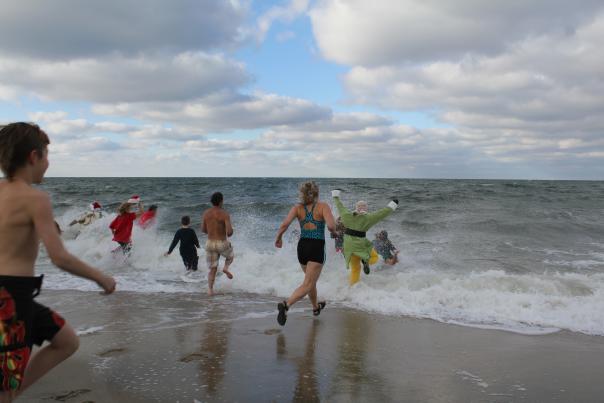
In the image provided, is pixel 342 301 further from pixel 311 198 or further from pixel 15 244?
pixel 15 244

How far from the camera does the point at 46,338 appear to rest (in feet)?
8.18

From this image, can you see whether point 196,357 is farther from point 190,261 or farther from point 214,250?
point 190,261

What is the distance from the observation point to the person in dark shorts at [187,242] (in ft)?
31.3

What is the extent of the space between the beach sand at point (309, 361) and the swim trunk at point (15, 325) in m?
1.39

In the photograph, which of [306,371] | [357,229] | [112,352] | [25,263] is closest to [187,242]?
[357,229]

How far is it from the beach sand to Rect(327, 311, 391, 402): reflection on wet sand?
0.04 ft

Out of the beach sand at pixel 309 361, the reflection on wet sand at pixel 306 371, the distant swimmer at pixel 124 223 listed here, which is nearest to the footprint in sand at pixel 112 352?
the beach sand at pixel 309 361

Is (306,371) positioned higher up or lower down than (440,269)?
higher up

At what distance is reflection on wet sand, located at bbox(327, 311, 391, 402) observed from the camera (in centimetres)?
365

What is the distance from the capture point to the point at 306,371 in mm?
4137

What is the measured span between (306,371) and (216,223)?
14.5 feet

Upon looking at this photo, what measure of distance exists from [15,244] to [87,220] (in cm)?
1427

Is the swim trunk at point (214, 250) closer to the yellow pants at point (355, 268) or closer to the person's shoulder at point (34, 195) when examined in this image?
the yellow pants at point (355, 268)

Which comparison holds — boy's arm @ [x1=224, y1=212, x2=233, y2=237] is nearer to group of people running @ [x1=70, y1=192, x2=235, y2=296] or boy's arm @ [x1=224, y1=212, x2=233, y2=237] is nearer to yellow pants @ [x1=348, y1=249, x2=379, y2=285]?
group of people running @ [x1=70, y1=192, x2=235, y2=296]
